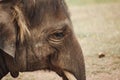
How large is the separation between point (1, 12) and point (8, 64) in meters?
0.55

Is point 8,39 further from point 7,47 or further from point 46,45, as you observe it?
point 46,45

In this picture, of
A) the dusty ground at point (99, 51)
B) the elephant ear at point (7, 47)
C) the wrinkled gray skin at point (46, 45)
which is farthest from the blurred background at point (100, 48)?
the elephant ear at point (7, 47)

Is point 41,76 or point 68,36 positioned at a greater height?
point 68,36

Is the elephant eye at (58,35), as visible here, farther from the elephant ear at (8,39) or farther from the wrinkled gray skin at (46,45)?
the elephant ear at (8,39)

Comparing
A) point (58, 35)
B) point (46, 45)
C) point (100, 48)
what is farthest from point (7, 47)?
point (100, 48)

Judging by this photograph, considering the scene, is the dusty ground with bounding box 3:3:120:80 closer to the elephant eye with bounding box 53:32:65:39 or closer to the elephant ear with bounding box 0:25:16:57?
the elephant eye with bounding box 53:32:65:39

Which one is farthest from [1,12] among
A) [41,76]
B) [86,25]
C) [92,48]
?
[86,25]

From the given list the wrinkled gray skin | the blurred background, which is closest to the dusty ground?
the blurred background

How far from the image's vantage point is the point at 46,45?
463cm

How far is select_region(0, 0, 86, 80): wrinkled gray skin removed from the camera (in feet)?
14.7

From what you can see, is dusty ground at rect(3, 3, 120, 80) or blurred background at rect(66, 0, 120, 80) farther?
blurred background at rect(66, 0, 120, 80)

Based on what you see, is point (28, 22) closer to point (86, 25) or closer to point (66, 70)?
point (66, 70)

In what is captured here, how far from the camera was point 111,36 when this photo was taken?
455 inches

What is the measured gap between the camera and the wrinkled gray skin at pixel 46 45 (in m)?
4.48
